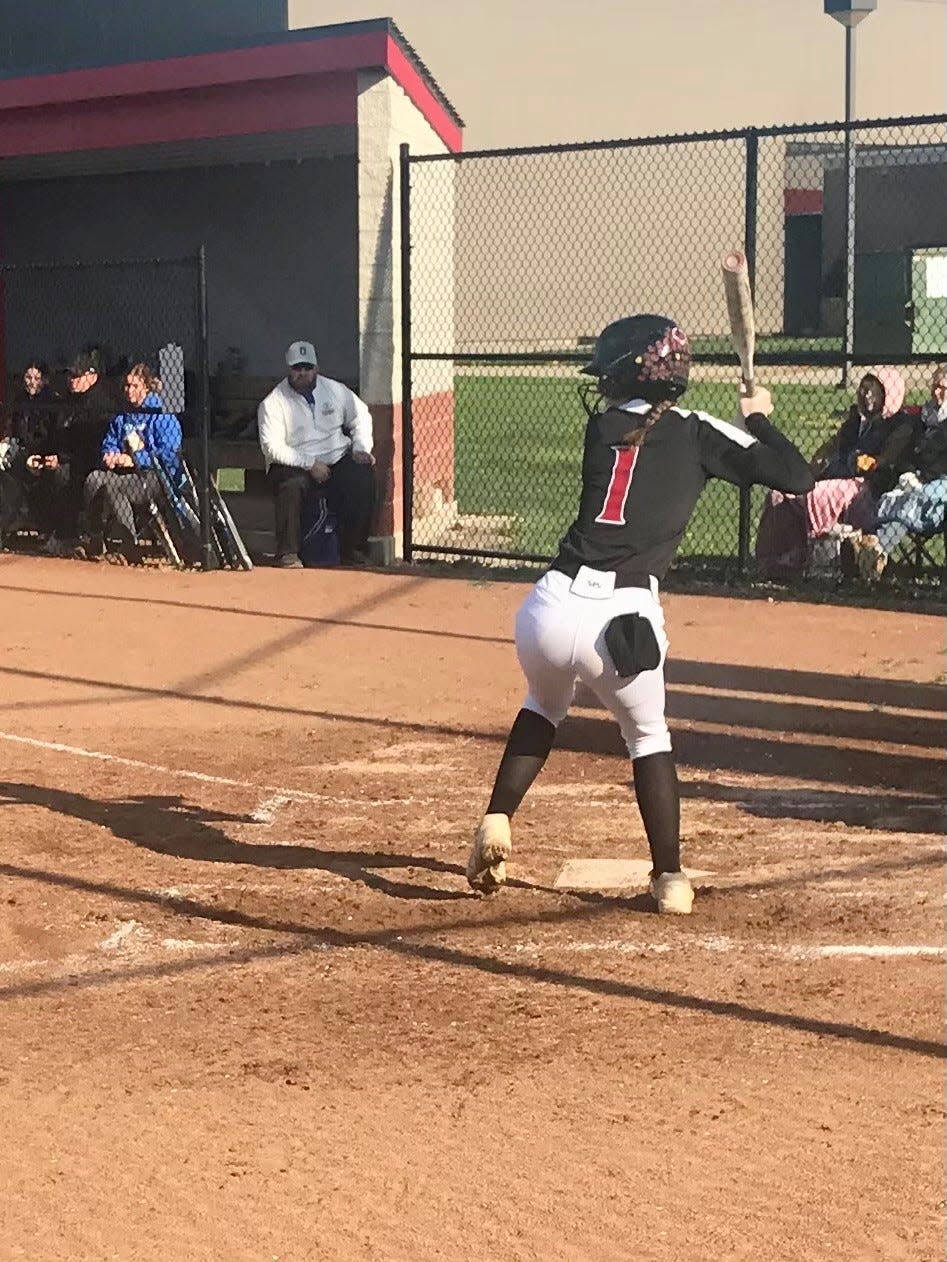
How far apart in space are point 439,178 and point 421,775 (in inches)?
358

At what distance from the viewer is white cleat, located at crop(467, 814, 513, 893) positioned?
224 inches

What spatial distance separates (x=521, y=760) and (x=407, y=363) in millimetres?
8358

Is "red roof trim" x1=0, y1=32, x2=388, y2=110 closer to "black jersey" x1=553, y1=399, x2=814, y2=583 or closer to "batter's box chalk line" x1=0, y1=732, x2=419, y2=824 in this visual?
"batter's box chalk line" x1=0, y1=732, x2=419, y2=824

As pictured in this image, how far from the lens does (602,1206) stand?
3.69 meters

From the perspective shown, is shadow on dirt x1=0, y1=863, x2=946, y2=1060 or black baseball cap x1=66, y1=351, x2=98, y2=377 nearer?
shadow on dirt x1=0, y1=863, x2=946, y2=1060

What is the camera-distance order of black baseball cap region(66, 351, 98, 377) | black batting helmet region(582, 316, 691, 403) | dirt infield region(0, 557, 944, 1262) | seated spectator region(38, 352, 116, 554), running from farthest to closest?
black baseball cap region(66, 351, 98, 377) → seated spectator region(38, 352, 116, 554) → black batting helmet region(582, 316, 691, 403) → dirt infield region(0, 557, 944, 1262)

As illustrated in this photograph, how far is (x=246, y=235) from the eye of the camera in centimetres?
1761

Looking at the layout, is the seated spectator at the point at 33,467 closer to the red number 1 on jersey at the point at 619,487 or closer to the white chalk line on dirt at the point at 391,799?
the white chalk line on dirt at the point at 391,799

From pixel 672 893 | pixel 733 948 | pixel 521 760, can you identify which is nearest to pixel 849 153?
pixel 521 760

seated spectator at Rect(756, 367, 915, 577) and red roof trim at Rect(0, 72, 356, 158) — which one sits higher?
red roof trim at Rect(0, 72, 356, 158)

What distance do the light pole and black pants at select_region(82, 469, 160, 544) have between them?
5.42 meters

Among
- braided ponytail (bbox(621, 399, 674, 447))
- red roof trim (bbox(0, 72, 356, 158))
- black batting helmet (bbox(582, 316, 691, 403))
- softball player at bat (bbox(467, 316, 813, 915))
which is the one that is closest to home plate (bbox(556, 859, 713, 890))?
softball player at bat (bbox(467, 316, 813, 915))

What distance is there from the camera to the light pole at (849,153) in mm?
15195

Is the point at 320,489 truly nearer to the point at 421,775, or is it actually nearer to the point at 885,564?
the point at 885,564
